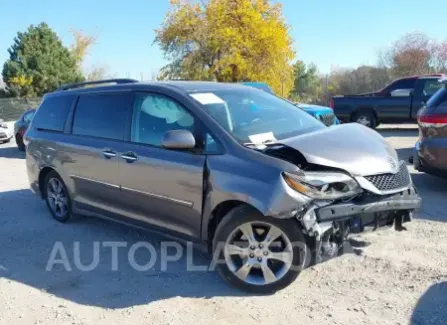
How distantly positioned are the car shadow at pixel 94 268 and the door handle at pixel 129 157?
0.96m

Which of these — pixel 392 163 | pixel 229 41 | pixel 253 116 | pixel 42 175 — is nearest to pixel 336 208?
pixel 392 163

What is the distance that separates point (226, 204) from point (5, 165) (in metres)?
9.13

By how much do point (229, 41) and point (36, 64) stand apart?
22994mm

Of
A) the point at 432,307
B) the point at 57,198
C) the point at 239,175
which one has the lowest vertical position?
the point at 432,307

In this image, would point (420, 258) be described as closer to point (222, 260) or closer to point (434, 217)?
point (434, 217)

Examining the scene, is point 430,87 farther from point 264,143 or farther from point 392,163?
point 264,143

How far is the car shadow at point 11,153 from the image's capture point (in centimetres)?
1282

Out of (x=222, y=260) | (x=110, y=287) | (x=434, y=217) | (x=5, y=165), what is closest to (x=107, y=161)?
(x=110, y=287)

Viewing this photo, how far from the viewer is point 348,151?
141 inches

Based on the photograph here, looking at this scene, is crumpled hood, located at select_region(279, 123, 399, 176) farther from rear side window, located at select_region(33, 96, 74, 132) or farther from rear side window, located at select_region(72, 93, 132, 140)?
rear side window, located at select_region(33, 96, 74, 132)

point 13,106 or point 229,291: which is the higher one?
point 13,106

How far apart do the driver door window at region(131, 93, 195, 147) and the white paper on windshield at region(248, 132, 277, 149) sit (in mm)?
550

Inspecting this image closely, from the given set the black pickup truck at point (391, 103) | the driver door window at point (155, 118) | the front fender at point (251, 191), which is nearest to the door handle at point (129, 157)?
the driver door window at point (155, 118)

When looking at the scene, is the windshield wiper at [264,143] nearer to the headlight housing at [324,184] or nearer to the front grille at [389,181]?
the headlight housing at [324,184]
